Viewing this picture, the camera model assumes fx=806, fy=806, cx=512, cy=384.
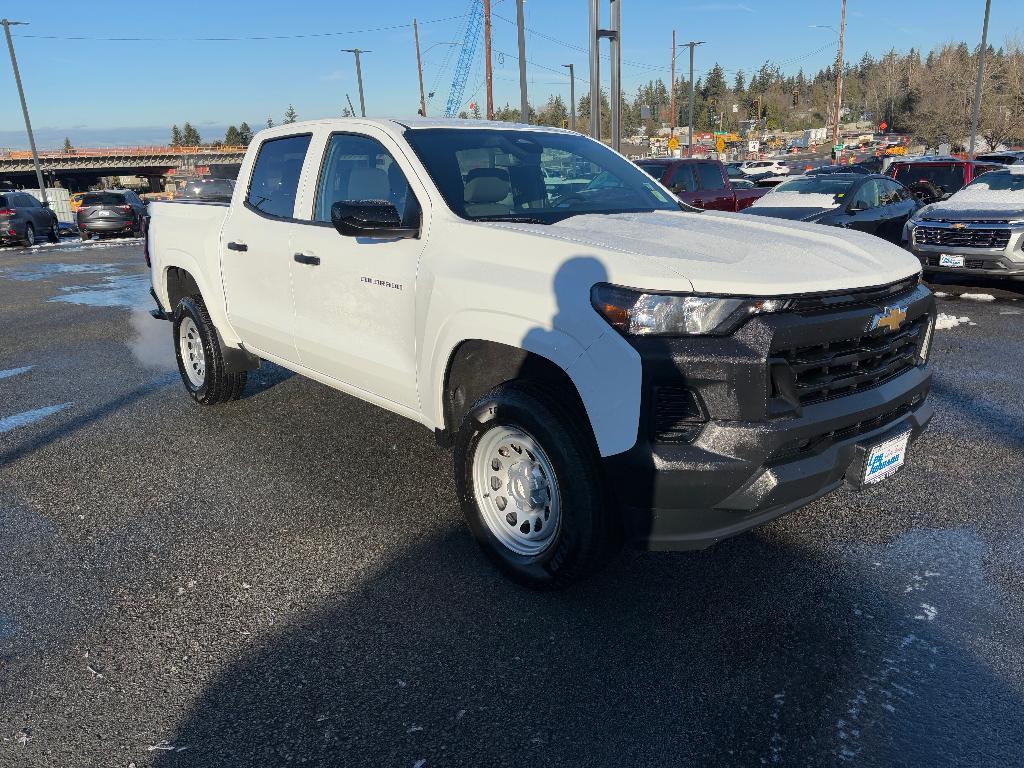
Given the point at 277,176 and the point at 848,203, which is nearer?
the point at 277,176

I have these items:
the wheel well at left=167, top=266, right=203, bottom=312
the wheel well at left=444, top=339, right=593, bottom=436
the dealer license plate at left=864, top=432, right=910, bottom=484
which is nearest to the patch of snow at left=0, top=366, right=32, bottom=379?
the wheel well at left=167, top=266, right=203, bottom=312

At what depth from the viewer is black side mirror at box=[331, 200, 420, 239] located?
3.60 m

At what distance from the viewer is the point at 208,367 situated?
19.2 ft

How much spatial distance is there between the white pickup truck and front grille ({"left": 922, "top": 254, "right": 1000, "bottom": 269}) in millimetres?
7342

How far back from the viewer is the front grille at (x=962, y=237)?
9.90m

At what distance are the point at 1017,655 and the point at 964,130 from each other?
6855cm

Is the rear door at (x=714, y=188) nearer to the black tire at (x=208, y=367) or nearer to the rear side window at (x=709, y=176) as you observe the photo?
the rear side window at (x=709, y=176)

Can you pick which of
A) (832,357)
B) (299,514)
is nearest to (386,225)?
(299,514)

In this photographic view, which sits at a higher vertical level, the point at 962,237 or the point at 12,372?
the point at 962,237

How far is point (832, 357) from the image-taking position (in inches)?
116

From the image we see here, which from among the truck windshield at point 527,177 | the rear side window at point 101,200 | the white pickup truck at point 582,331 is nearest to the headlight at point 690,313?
the white pickup truck at point 582,331

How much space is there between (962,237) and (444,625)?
9621 mm

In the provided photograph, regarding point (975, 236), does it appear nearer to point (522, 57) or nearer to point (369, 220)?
point (369, 220)

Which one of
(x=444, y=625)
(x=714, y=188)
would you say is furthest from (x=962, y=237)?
(x=444, y=625)
